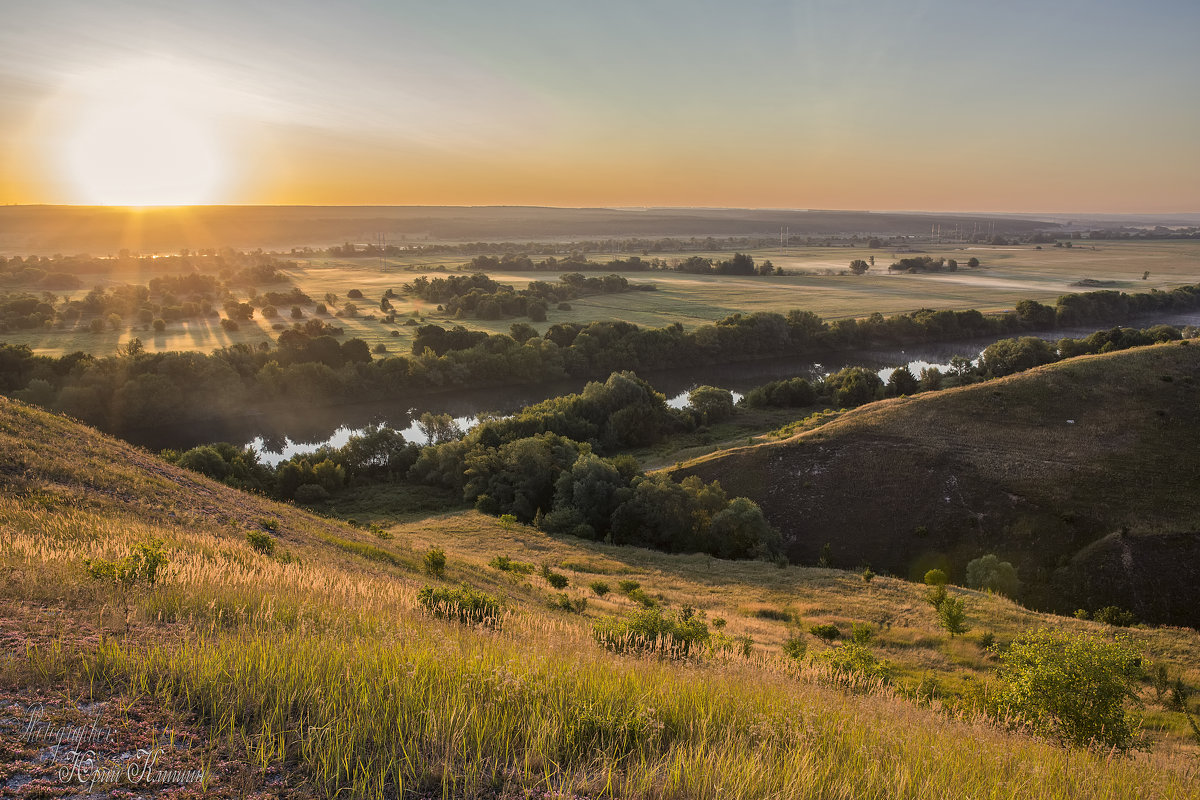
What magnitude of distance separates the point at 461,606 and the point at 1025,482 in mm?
39949

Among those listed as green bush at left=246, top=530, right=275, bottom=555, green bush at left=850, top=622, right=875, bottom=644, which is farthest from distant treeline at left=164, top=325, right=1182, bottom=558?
green bush at left=246, top=530, right=275, bottom=555

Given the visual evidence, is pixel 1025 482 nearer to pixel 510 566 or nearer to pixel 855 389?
pixel 855 389

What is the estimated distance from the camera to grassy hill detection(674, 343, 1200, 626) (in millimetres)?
33125

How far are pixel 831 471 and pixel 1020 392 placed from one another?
66.3 ft

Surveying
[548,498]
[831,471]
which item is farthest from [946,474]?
[548,498]

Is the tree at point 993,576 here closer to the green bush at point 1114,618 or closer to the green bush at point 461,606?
the green bush at point 1114,618

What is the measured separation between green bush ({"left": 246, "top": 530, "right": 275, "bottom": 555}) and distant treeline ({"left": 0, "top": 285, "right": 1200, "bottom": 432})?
56487 millimetres

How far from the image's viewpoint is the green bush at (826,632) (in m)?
22.4

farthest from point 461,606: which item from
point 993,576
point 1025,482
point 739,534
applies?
point 1025,482

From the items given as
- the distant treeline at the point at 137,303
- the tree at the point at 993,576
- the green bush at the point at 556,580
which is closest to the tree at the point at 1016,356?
the tree at the point at 993,576

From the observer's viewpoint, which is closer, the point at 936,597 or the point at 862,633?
the point at 862,633

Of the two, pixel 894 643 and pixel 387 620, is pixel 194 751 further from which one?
pixel 894 643

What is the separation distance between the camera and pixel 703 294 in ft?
472

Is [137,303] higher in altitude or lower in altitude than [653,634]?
higher
